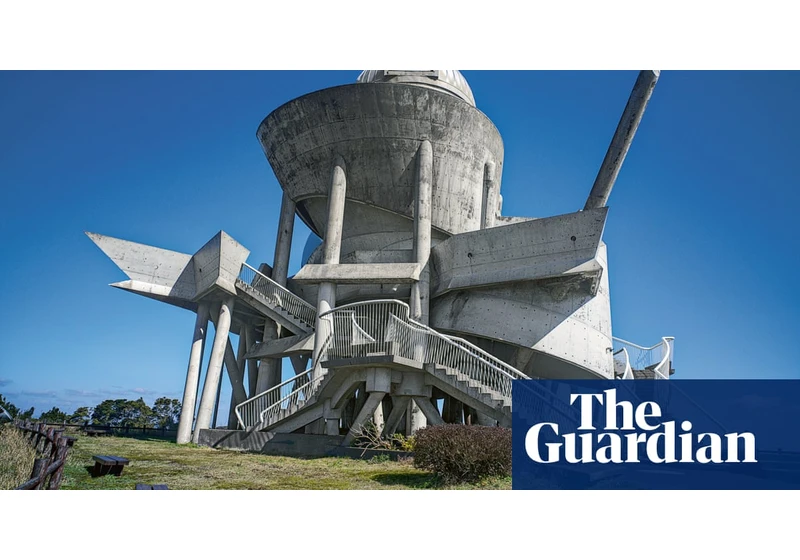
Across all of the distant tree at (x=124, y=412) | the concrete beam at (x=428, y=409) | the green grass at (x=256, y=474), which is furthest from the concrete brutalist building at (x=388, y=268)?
the distant tree at (x=124, y=412)

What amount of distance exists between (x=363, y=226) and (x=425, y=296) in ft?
15.7

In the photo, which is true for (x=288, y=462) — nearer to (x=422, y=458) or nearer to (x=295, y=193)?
(x=422, y=458)

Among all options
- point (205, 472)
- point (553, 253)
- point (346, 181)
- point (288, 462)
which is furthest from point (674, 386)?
point (346, 181)

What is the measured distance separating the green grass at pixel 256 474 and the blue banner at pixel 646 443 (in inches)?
42.7

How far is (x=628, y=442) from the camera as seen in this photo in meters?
8.74

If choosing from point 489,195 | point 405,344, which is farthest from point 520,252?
point 405,344

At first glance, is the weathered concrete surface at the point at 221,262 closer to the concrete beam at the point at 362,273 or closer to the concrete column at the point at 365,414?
the concrete beam at the point at 362,273

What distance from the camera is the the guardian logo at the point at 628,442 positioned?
8.77m

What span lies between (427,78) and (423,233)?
296 inches

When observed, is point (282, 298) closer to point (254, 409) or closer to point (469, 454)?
point (254, 409)

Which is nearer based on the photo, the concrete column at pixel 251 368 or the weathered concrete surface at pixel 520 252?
the weathered concrete surface at pixel 520 252

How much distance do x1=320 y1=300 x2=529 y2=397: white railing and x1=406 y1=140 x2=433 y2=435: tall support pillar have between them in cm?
447

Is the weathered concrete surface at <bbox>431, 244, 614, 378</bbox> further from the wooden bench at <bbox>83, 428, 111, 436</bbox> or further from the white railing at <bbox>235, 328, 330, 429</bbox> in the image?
the wooden bench at <bbox>83, 428, 111, 436</bbox>

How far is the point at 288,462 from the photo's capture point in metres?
14.3
